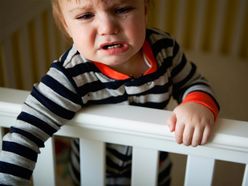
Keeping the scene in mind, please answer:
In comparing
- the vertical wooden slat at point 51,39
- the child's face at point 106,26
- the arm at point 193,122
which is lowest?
the vertical wooden slat at point 51,39

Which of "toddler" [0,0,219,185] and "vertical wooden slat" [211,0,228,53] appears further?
"vertical wooden slat" [211,0,228,53]

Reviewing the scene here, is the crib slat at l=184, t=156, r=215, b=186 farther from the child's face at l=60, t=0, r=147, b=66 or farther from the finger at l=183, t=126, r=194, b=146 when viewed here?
the child's face at l=60, t=0, r=147, b=66

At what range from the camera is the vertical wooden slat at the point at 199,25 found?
4.55 feet

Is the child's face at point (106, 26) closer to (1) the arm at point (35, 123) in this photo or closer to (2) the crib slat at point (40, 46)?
(1) the arm at point (35, 123)

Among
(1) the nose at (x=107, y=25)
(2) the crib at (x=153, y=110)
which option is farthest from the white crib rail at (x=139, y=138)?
(1) the nose at (x=107, y=25)

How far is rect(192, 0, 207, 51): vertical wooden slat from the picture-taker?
139 cm

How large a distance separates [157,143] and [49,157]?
20 centimetres

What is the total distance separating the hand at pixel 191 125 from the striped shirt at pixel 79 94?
98 millimetres

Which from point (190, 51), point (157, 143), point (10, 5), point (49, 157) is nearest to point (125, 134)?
point (157, 143)

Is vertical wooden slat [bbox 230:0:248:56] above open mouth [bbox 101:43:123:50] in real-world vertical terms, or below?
below

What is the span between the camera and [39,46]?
1.19 m

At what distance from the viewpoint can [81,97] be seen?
65 centimetres

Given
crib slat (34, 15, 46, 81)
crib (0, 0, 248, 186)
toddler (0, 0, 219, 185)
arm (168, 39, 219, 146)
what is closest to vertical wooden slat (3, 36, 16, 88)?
crib (0, 0, 248, 186)

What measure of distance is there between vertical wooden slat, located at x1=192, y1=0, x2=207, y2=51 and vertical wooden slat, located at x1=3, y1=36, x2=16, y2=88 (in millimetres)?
687
